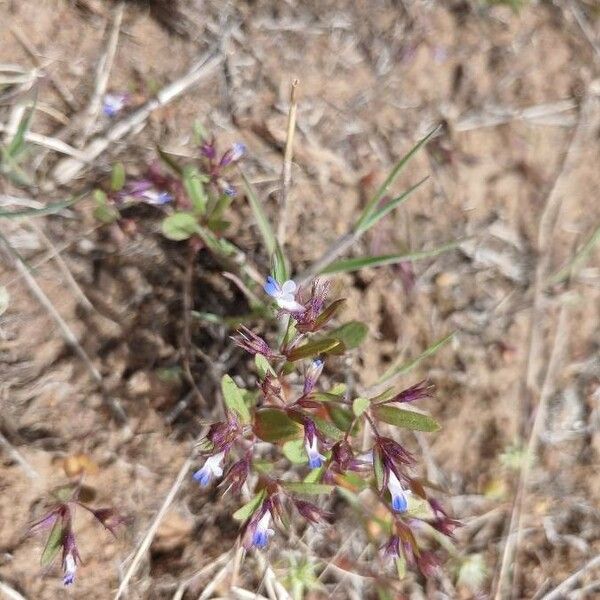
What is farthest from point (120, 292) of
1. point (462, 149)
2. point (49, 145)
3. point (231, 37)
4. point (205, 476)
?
point (462, 149)

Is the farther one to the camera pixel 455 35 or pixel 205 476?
pixel 455 35

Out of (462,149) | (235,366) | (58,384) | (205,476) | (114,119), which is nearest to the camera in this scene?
(205,476)

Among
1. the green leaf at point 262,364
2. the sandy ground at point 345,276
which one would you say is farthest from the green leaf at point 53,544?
the green leaf at point 262,364

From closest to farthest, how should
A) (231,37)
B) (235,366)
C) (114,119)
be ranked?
(235,366)
(114,119)
(231,37)

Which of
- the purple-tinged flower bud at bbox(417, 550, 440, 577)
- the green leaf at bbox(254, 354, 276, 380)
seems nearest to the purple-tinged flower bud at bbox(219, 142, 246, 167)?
the green leaf at bbox(254, 354, 276, 380)

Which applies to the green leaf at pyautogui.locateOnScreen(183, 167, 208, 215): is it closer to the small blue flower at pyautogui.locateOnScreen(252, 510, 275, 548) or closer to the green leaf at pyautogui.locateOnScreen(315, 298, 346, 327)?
the green leaf at pyautogui.locateOnScreen(315, 298, 346, 327)

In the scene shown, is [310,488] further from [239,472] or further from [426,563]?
[426,563]

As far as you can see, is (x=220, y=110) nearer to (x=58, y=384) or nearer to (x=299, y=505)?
(x=58, y=384)

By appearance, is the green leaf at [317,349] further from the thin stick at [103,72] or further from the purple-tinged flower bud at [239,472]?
the thin stick at [103,72]
